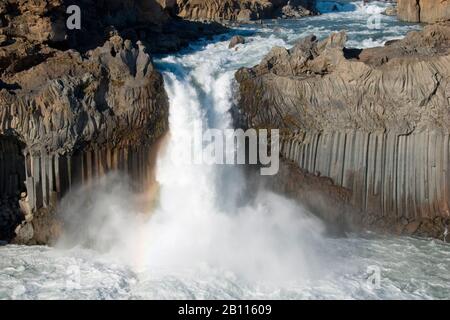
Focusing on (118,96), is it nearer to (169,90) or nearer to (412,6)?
(169,90)

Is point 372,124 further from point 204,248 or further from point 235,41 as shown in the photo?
point 235,41

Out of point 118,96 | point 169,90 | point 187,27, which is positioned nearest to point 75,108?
point 118,96
